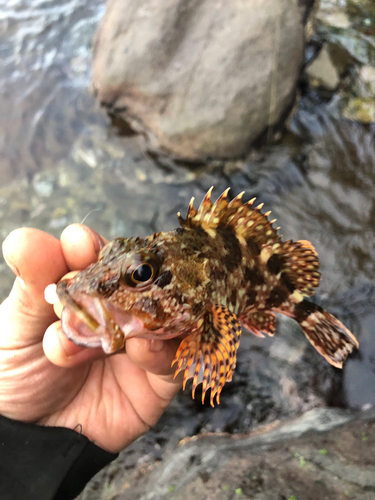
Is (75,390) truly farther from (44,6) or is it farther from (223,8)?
Answer: (44,6)

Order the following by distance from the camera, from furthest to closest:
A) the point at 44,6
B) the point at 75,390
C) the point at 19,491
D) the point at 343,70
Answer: the point at 44,6 → the point at 343,70 → the point at 75,390 → the point at 19,491

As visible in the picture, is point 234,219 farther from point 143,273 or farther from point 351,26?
point 351,26

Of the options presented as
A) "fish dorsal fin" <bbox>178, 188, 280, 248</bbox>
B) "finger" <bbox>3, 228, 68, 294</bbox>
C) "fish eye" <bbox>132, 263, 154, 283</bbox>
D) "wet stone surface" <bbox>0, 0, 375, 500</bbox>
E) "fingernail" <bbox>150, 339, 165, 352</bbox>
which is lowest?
"wet stone surface" <bbox>0, 0, 375, 500</bbox>

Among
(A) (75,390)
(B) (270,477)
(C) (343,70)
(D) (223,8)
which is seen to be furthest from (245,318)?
(C) (343,70)

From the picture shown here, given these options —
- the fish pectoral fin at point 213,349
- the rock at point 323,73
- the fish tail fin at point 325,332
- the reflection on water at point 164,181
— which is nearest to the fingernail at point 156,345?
the fish pectoral fin at point 213,349

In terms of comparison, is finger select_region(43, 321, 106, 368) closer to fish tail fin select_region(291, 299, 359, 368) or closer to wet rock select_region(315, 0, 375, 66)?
fish tail fin select_region(291, 299, 359, 368)

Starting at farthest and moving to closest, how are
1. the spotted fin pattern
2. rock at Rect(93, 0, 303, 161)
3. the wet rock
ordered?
the wet rock
rock at Rect(93, 0, 303, 161)
the spotted fin pattern

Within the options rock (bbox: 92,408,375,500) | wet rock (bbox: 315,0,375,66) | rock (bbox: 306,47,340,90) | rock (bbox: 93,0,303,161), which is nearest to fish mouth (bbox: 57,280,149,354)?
rock (bbox: 92,408,375,500)
